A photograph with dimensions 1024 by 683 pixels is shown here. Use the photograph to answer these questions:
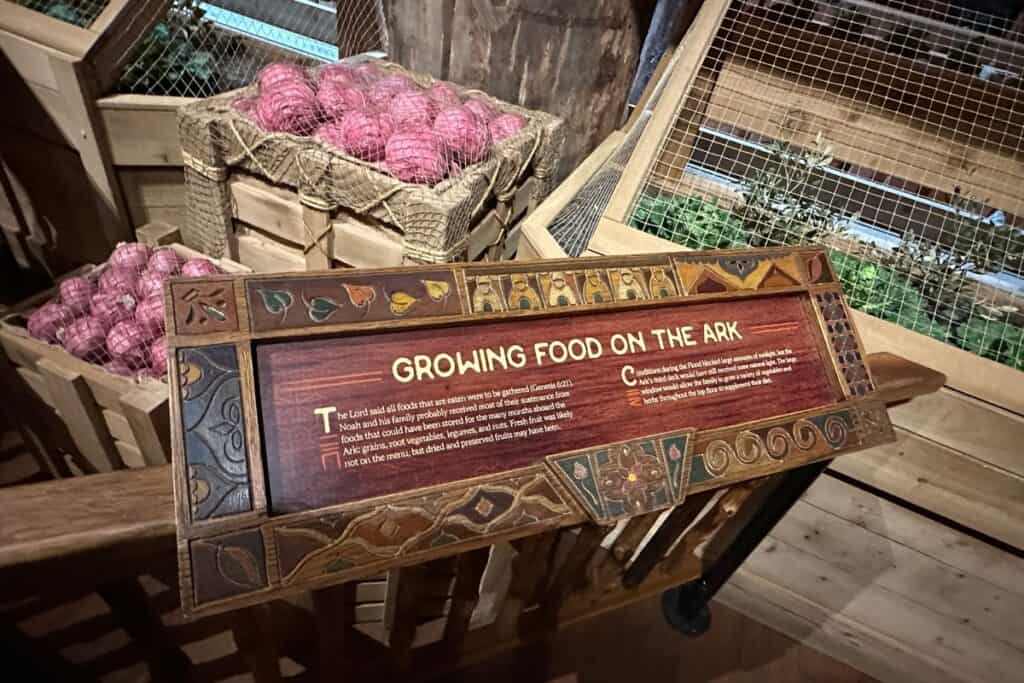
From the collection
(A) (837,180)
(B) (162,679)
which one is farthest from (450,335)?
(A) (837,180)

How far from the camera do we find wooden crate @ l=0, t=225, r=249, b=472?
109 centimetres

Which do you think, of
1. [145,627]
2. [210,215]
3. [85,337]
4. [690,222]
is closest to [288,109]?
[210,215]

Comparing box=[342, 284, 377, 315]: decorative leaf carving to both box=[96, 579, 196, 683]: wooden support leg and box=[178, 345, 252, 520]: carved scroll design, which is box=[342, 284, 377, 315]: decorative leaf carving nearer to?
box=[178, 345, 252, 520]: carved scroll design

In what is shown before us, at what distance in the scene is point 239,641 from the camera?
0.80 meters

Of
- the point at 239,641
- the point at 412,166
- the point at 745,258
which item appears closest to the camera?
the point at 239,641

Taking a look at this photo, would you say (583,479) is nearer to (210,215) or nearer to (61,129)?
(210,215)

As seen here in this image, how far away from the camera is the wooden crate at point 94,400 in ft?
3.56

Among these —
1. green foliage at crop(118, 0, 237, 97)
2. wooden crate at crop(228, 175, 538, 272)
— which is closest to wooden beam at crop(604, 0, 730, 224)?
wooden crate at crop(228, 175, 538, 272)

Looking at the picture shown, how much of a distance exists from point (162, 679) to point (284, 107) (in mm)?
1209

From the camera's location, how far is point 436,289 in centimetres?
71

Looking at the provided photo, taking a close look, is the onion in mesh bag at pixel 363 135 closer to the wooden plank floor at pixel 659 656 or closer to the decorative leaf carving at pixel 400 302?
the decorative leaf carving at pixel 400 302

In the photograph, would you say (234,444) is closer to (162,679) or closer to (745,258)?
(162,679)

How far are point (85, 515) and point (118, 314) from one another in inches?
36.7

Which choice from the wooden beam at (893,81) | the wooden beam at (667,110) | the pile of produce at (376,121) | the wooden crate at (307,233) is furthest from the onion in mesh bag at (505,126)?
the wooden beam at (893,81)
